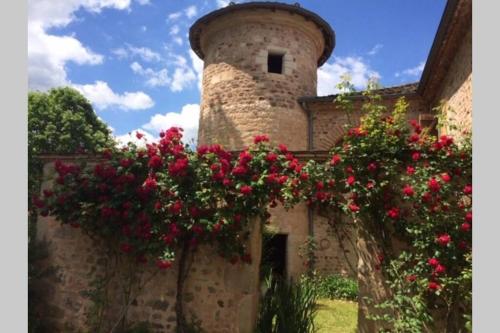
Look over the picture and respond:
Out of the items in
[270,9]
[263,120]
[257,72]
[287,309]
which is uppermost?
[270,9]

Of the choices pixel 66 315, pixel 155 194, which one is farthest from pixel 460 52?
pixel 66 315

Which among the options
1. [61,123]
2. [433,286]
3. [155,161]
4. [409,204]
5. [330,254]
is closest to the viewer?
[433,286]

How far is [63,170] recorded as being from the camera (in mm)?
5629

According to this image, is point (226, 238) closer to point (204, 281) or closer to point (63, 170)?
point (204, 281)

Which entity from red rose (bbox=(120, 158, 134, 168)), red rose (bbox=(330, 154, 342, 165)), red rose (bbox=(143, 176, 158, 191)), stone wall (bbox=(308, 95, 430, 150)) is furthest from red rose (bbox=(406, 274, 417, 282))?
stone wall (bbox=(308, 95, 430, 150))

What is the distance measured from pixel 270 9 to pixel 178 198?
8.60 metres

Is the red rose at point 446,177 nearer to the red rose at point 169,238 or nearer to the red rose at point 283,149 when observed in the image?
the red rose at point 283,149

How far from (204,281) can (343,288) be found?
5283 millimetres

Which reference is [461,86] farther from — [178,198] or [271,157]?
[178,198]

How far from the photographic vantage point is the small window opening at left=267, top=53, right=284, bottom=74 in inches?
488

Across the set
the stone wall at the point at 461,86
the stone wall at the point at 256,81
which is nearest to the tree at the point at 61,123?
the stone wall at the point at 256,81

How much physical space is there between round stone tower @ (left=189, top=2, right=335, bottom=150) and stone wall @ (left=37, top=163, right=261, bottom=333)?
634 cm

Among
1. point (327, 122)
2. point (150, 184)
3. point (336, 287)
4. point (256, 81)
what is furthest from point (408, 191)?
point (256, 81)

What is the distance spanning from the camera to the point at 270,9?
11844mm
